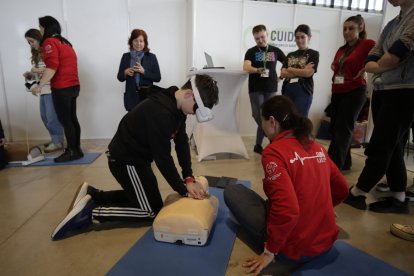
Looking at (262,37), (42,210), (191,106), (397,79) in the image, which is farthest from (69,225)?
(262,37)

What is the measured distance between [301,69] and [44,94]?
3.02 m

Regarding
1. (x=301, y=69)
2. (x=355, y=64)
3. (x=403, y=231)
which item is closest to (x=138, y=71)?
(x=301, y=69)

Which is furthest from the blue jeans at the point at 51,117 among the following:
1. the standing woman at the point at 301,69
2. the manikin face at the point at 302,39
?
the manikin face at the point at 302,39

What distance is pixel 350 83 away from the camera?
2314 mm

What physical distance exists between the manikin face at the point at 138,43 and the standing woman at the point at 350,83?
2.01 m

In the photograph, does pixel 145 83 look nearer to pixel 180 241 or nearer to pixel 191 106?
pixel 191 106

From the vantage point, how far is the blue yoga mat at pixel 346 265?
1318 mm

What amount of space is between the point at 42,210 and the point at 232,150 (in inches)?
76.9

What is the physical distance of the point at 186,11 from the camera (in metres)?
4.06

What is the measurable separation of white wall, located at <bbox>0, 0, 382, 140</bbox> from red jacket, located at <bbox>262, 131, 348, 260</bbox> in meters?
3.06

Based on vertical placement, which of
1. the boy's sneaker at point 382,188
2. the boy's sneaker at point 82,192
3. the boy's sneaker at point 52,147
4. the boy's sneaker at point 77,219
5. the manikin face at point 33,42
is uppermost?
the manikin face at point 33,42

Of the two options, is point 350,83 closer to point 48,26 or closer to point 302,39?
point 302,39

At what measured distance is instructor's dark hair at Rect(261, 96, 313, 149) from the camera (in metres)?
1.20

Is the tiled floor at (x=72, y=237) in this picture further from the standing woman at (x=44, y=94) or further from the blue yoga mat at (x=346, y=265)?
the standing woman at (x=44, y=94)
